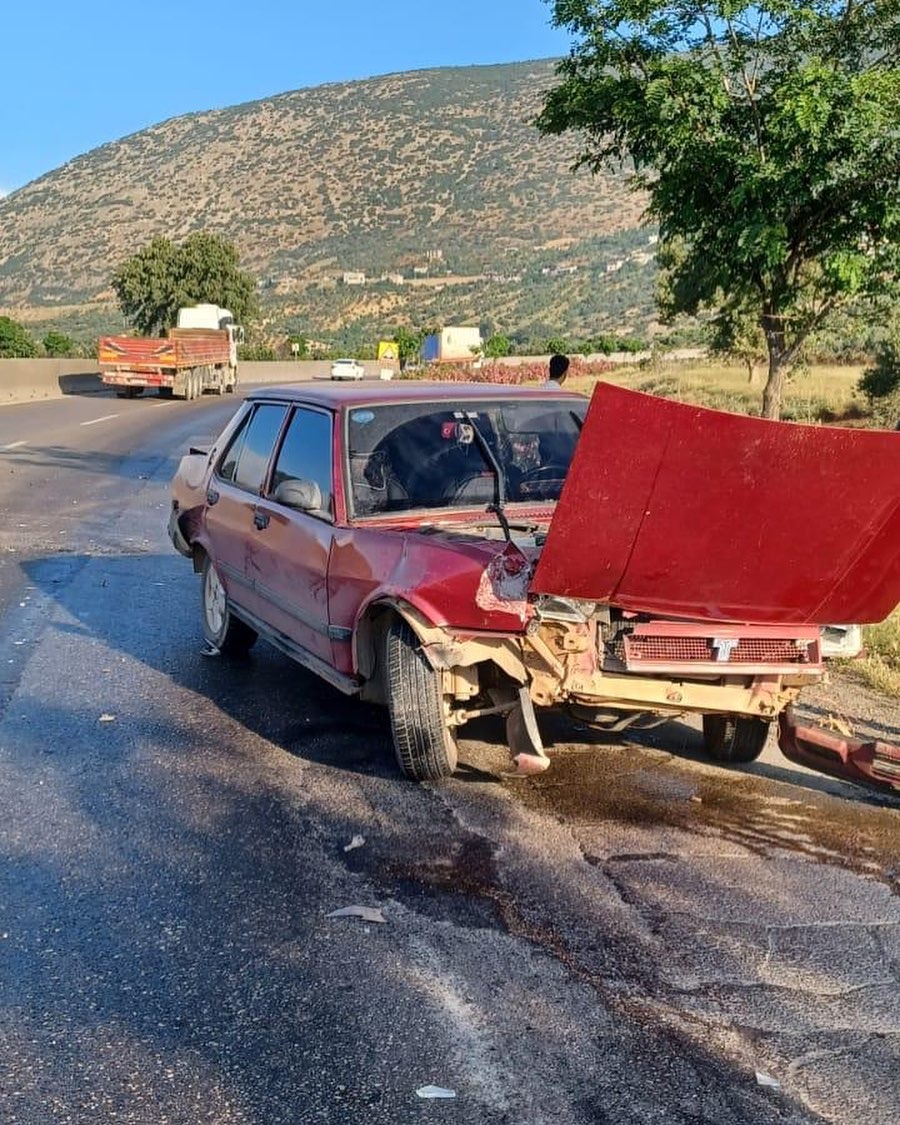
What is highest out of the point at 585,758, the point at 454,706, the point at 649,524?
the point at 649,524

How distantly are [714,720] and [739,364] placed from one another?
41115mm

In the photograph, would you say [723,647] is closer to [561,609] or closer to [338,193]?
[561,609]

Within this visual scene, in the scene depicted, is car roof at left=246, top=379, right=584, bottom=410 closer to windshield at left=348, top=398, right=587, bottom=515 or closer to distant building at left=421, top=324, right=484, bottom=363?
windshield at left=348, top=398, right=587, bottom=515

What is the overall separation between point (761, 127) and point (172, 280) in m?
68.9

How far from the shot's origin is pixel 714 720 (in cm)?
556

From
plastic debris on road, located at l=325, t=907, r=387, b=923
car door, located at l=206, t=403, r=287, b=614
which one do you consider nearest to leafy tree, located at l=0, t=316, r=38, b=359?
car door, located at l=206, t=403, r=287, b=614

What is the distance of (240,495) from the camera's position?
6688 millimetres

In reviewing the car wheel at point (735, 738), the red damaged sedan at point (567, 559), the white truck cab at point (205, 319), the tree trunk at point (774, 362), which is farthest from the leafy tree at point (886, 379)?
the white truck cab at point (205, 319)

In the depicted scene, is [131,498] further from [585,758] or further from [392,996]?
[392,996]

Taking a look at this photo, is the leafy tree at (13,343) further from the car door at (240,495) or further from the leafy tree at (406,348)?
the car door at (240,495)

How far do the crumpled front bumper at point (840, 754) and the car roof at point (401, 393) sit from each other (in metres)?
2.22

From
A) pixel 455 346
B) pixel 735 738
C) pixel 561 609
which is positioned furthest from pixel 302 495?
pixel 455 346

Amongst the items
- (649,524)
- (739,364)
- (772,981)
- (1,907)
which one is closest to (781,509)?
(649,524)

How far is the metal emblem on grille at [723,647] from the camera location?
4.57 m
